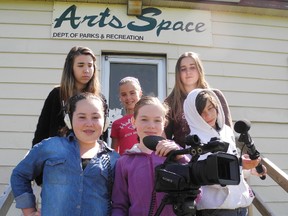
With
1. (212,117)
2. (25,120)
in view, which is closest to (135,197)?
(212,117)

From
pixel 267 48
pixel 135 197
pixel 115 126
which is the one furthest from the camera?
pixel 267 48

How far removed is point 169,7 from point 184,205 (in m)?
4.01

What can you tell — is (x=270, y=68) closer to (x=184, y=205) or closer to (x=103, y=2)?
(x=103, y=2)

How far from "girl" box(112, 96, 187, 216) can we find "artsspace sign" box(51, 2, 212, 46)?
2.95 meters

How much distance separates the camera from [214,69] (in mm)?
4977

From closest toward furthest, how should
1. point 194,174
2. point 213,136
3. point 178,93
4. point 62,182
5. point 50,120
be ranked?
point 194,174
point 62,182
point 213,136
point 50,120
point 178,93

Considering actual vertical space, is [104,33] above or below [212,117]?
above

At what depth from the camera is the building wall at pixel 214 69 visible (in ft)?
15.0

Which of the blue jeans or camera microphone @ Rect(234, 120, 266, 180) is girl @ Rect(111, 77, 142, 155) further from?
camera microphone @ Rect(234, 120, 266, 180)

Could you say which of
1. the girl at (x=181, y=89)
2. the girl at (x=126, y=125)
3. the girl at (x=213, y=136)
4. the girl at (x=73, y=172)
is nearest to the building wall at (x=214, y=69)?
the girl at (x=126, y=125)

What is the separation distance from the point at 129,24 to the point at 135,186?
3399 millimetres

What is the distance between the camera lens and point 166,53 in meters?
4.92

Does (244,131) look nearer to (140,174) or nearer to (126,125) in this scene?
(140,174)

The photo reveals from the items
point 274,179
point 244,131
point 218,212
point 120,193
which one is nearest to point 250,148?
point 244,131
